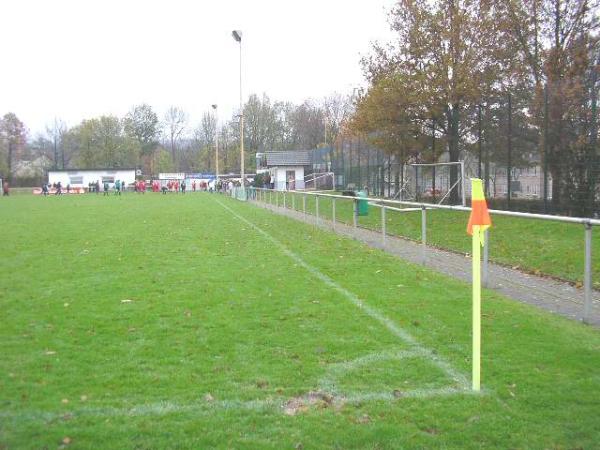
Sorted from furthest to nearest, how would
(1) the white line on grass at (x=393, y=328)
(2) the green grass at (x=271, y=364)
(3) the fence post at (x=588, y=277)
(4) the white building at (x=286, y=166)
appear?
(4) the white building at (x=286, y=166)
(3) the fence post at (x=588, y=277)
(1) the white line on grass at (x=393, y=328)
(2) the green grass at (x=271, y=364)

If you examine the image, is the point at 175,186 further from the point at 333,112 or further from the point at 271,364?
the point at 271,364

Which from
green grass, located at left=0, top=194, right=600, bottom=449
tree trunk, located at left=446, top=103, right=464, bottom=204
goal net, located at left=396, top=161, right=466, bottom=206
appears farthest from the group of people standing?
green grass, located at left=0, top=194, right=600, bottom=449

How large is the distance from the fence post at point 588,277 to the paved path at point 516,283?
0.09 metres

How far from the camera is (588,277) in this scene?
259 inches

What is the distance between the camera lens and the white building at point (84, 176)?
77.0 metres

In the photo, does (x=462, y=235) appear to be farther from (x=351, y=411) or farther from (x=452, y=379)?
(x=351, y=411)

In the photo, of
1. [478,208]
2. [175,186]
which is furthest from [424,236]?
[175,186]

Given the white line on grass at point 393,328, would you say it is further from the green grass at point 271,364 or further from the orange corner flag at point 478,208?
the orange corner flag at point 478,208

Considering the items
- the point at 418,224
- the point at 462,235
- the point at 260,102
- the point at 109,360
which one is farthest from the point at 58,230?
the point at 260,102

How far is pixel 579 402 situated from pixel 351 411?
157cm

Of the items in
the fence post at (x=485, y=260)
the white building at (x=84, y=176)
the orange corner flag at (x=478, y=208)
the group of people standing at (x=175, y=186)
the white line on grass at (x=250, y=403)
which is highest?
the white building at (x=84, y=176)

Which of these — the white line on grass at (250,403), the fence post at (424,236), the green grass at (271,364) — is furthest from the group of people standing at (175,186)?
the white line on grass at (250,403)

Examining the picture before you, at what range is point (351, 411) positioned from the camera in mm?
4035

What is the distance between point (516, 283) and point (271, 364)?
16.6 feet
